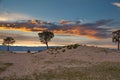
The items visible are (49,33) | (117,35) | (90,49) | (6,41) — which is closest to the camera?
(90,49)

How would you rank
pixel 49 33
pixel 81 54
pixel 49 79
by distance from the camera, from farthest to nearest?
pixel 49 33, pixel 81 54, pixel 49 79

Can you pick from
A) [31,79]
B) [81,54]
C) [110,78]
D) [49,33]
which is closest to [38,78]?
[31,79]

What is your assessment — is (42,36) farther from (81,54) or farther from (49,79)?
(49,79)

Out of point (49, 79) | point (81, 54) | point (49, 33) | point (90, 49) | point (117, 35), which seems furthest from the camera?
point (49, 33)

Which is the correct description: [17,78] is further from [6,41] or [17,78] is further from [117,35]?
[6,41]

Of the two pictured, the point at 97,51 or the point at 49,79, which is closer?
the point at 49,79

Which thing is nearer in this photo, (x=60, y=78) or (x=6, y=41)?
(x=60, y=78)

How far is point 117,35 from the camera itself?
299 feet

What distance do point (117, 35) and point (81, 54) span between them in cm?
3688

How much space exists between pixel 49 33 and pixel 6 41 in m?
28.6

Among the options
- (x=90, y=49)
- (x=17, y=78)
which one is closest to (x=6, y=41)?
(x=90, y=49)

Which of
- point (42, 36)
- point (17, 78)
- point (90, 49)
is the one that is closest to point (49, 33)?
point (42, 36)

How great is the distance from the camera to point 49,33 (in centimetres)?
11300

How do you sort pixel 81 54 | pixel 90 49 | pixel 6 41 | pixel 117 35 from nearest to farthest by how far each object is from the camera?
pixel 81 54 → pixel 90 49 → pixel 117 35 → pixel 6 41
